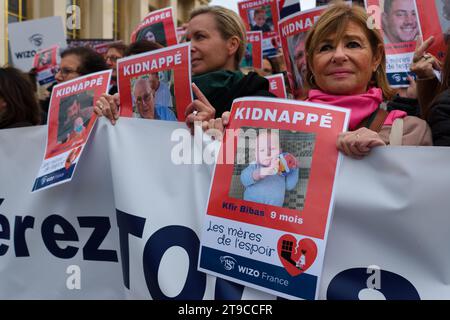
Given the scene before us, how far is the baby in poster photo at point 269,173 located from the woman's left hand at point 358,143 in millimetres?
139

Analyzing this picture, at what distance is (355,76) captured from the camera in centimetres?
192

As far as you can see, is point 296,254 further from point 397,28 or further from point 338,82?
point 397,28

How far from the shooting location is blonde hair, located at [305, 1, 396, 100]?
6.45 ft

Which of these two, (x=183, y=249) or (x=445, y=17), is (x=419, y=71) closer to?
(x=445, y=17)

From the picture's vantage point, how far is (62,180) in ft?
6.93

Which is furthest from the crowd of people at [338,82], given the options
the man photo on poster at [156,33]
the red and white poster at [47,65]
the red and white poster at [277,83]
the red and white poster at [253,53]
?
the red and white poster at [47,65]

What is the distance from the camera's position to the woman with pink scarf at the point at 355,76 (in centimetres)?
179

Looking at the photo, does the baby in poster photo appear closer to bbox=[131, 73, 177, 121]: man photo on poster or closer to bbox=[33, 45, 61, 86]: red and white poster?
bbox=[131, 73, 177, 121]: man photo on poster

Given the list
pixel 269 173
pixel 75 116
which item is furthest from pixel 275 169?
pixel 75 116

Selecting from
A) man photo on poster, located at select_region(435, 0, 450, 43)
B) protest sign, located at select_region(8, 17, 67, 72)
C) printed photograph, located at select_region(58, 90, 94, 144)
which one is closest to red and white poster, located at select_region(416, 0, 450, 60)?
man photo on poster, located at select_region(435, 0, 450, 43)

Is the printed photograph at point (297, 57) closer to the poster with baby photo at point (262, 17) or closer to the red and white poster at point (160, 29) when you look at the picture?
the red and white poster at point (160, 29)

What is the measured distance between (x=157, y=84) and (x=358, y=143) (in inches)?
31.0

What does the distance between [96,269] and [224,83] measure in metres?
Result: 0.90

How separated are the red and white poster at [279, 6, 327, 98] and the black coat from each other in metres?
0.83
